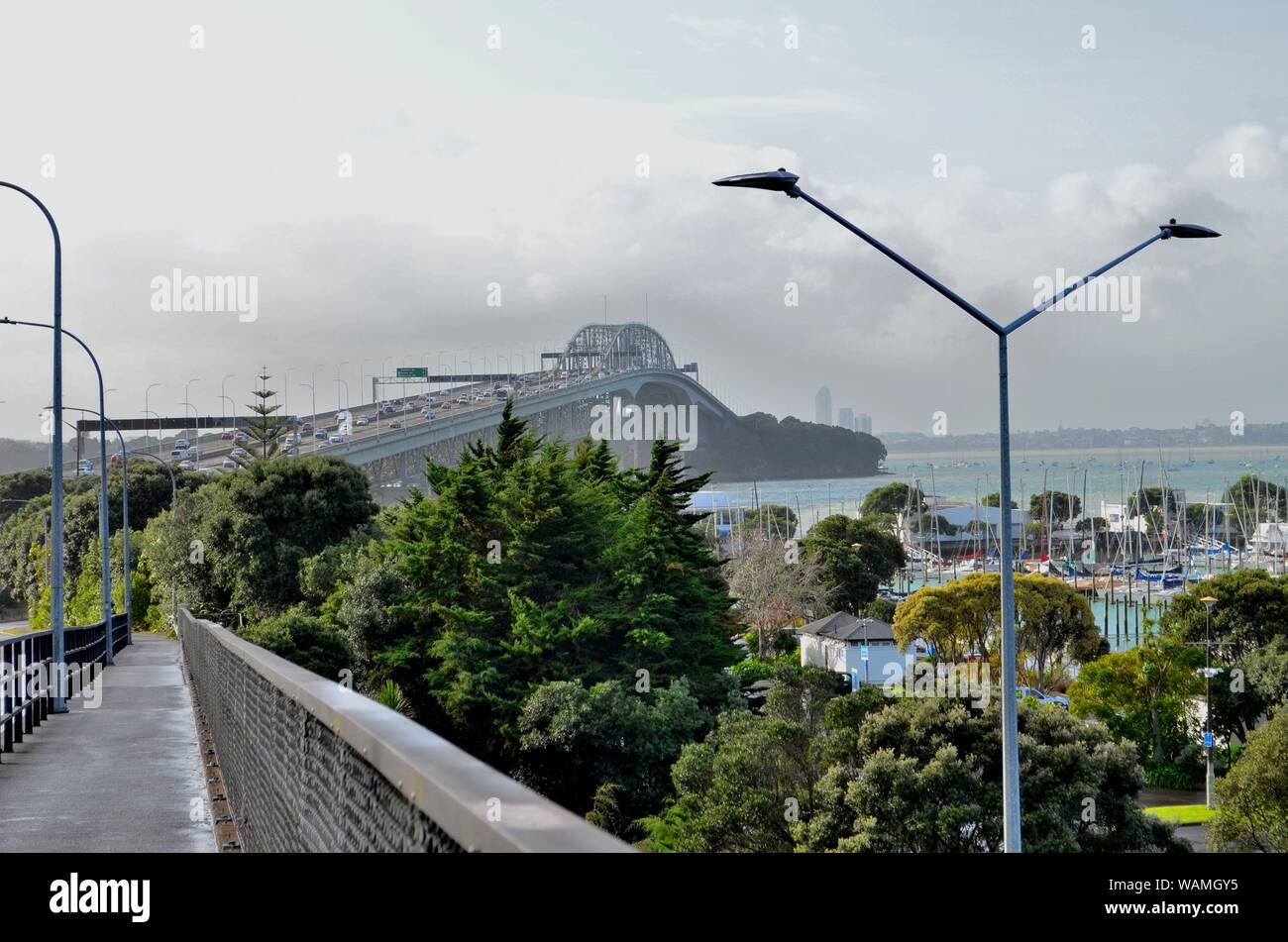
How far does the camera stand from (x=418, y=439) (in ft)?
353

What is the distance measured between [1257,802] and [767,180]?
31.0m

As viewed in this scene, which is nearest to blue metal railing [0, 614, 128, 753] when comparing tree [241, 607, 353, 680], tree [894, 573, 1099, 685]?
tree [241, 607, 353, 680]

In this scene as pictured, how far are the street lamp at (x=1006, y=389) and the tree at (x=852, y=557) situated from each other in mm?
85073

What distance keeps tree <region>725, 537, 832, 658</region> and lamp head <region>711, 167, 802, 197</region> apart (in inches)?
3134

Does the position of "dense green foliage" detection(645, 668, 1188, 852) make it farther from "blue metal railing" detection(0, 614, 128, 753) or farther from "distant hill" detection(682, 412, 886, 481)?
"distant hill" detection(682, 412, 886, 481)

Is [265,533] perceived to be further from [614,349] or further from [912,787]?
[614,349]

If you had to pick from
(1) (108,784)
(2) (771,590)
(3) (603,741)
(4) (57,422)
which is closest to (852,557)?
(2) (771,590)

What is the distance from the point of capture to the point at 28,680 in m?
17.9

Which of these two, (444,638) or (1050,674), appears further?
(1050,674)

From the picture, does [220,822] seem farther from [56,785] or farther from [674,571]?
[674,571]

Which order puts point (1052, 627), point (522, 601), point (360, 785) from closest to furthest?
point (360, 785)
point (522, 601)
point (1052, 627)

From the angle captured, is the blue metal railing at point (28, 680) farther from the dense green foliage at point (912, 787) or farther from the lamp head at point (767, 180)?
the dense green foliage at point (912, 787)
